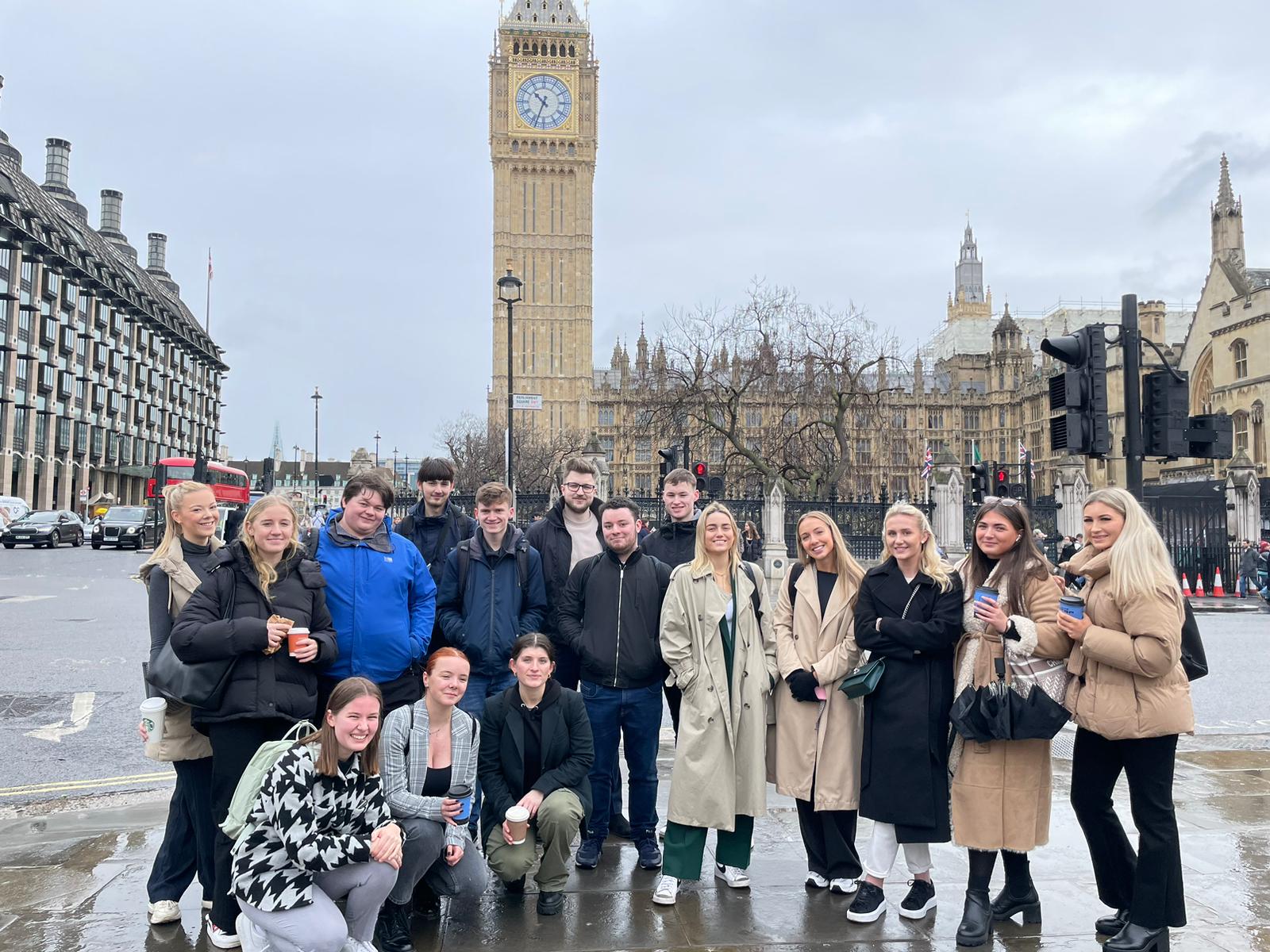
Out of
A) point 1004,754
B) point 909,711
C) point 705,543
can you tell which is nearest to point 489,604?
point 705,543

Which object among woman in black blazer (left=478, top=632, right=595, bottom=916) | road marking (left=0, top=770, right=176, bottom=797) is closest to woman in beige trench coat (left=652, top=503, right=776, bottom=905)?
woman in black blazer (left=478, top=632, right=595, bottom=916)

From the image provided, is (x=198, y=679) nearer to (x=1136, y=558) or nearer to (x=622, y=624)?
(x=622, y=624)

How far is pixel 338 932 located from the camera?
11.0 ft

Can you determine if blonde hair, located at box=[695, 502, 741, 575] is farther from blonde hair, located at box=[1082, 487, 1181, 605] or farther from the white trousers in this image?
blonde hair, located at box=[1082, 487, 1181, 605]

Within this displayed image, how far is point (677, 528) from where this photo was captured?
5418mm

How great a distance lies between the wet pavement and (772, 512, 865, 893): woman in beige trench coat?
0.28m

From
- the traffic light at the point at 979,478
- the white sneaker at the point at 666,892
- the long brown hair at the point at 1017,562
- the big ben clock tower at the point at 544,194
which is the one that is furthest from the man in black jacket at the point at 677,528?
the big ben clock tower at the point at 544,194

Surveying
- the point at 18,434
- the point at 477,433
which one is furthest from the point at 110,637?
the point at 477,433

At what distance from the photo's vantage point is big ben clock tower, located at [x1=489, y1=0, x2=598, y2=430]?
79.6 m

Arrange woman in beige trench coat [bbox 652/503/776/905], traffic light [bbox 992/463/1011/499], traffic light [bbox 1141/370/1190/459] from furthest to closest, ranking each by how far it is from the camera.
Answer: traffic light [bbox 992/463/1011/499], traffic light [bbox 1141/370/1190/459], woman in beige trench coat [bbox 652/503/776/905]

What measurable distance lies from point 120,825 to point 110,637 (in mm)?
8047

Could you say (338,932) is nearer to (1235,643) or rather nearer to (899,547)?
(899,547)

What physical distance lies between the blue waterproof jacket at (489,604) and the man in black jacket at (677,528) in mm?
705

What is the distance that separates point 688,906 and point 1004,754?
1.51 metres
